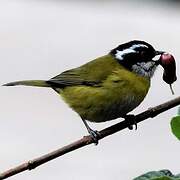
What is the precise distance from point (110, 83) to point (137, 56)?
159mm

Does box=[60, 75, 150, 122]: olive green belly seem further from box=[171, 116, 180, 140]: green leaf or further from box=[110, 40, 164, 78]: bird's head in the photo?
box=[171, 116, 180, 140]: green leaf

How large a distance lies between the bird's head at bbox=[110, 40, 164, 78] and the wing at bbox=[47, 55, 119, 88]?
0.05 metres

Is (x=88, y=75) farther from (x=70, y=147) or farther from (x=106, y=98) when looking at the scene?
(x=70, y=147)

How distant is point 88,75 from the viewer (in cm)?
287

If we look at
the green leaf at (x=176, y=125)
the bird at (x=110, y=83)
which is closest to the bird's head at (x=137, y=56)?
the bird at (x=110, y=83)

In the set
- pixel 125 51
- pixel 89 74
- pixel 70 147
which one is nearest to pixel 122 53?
pixel 125 51

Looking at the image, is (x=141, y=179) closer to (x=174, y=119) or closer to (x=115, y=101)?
(x=174, y=119)

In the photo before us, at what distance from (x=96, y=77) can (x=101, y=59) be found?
0.12 m

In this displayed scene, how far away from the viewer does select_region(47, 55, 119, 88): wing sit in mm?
2816

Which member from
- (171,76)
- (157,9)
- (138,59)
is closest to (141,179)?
(171,76)

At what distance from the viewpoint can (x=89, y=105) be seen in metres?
2.72

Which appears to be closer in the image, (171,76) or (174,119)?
(174,119)

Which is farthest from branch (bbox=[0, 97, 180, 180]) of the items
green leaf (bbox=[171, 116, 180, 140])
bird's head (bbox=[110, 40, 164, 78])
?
bird's head (bbox=[110, 40, 164, 78])

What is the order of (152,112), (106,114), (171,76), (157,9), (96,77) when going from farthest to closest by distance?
(157,9) < (96,77) < (106,114) < (171,76) < (152,112)
